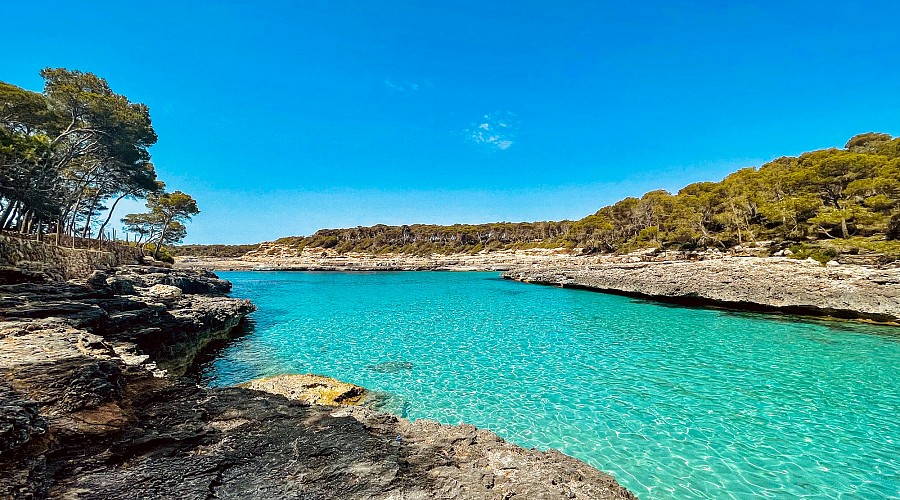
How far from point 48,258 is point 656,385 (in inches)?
1184

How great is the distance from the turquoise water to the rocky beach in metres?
3.08

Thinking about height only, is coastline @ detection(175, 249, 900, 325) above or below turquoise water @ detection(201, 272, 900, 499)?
above

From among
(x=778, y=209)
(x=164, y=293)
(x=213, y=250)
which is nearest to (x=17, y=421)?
(x=164, y=293)

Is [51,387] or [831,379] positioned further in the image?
[831,379]

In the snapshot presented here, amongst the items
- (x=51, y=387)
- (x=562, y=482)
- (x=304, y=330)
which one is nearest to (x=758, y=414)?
(x=562, y=482)

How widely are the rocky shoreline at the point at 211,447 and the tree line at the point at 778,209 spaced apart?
36.2m

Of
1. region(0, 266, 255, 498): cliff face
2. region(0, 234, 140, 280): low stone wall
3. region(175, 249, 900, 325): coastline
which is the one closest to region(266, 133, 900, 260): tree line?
region(175, 249, 900, 325): coastline

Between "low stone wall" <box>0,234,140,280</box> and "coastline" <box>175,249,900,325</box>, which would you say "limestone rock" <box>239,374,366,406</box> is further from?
"coastline" <box>175,249,900,325</box>

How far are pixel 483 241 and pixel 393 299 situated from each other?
8668 centimetres

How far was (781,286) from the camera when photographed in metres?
22.4

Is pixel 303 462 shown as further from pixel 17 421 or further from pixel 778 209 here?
pixel 778 209

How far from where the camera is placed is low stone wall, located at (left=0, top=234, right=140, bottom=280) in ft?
55.6

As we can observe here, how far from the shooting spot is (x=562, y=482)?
4.30 metres

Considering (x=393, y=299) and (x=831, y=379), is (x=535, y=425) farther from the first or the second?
(x=393, y=299)
